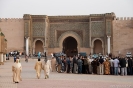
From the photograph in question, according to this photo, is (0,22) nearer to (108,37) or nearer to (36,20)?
(36,20)

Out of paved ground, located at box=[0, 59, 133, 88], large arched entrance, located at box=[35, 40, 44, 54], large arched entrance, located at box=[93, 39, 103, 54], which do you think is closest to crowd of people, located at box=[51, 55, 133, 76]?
paved ground, located at box=[0, 59, 133, 88]

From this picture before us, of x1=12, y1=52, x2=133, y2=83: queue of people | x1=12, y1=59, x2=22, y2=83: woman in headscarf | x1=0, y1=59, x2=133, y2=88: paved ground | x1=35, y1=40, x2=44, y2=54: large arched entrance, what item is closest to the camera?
x1=0, y1=59, x2=133, y2=88: paved ground

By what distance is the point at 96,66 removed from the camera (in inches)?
751

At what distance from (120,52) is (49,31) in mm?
8672

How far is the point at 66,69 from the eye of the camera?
20453 mm

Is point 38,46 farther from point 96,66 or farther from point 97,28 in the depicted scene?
point 96,66

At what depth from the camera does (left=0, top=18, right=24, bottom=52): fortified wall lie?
38.8 meters

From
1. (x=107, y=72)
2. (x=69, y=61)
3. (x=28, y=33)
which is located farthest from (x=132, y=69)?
(x=28, y=33)

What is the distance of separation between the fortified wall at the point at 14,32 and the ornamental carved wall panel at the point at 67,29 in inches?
137

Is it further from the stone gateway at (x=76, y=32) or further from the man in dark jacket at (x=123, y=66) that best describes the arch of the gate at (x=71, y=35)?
the man in dark jacket at (x=123, y=66)

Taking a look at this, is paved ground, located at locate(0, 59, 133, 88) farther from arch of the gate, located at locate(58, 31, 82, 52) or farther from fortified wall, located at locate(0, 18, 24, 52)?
fortified wall, located at locate(0, 18, 24, 52)

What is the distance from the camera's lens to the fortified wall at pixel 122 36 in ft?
124

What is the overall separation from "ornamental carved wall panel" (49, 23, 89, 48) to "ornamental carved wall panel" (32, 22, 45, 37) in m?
1.33

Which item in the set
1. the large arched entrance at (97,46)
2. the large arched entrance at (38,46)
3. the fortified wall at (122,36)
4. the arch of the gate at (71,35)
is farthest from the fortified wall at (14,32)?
the fortified wall at (122,36)
